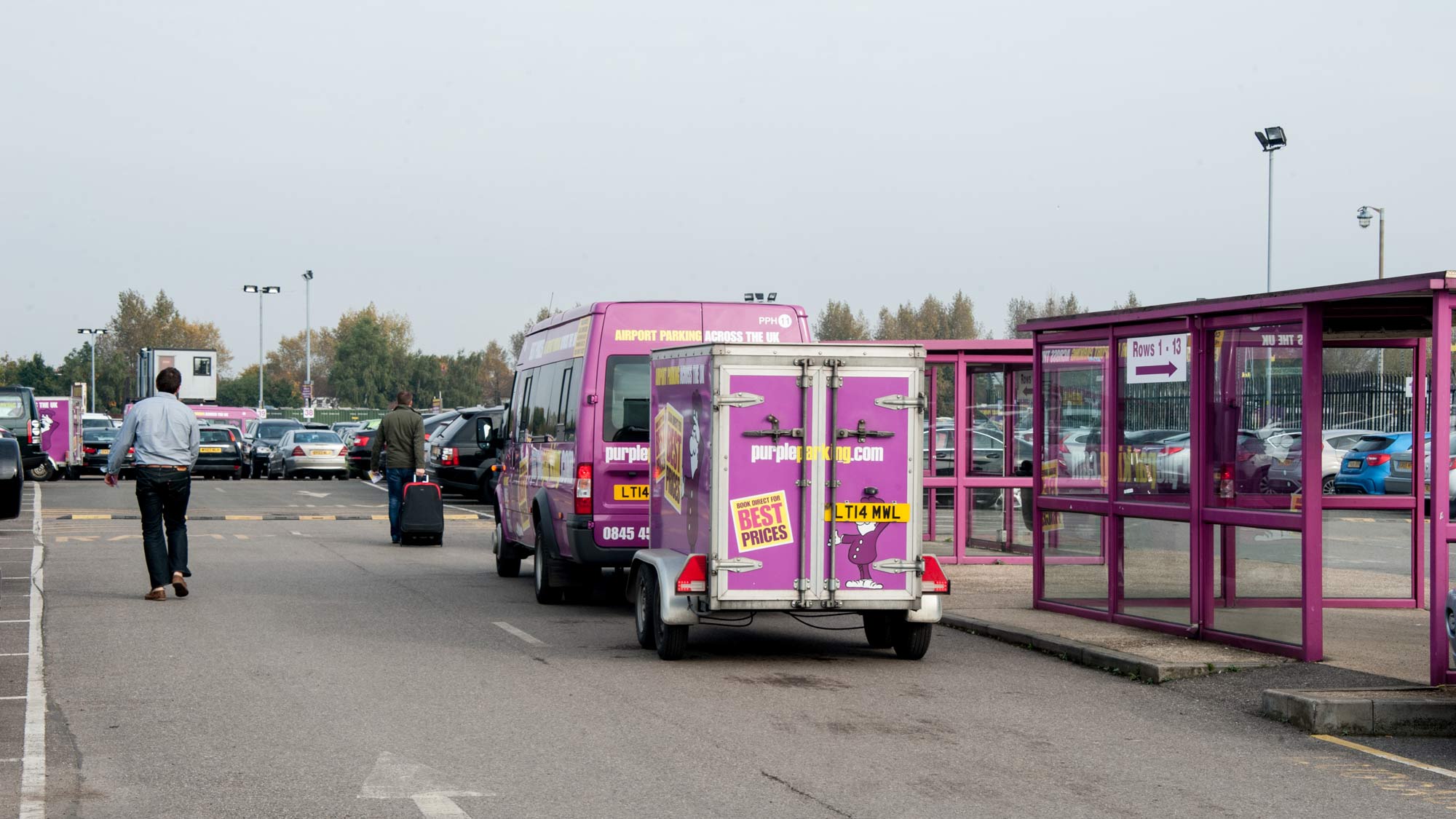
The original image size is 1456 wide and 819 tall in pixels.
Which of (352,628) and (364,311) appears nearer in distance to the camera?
(352,628)

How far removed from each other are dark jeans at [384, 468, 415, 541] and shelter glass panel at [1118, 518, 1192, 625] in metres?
11.5

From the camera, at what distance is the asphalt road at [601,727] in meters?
6.68

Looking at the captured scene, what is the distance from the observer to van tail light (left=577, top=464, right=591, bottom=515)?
1292cm

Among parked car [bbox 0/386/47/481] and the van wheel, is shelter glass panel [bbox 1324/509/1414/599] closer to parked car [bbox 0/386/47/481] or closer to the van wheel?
the van wheel

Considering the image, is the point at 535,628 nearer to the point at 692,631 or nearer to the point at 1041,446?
the point at 692,631

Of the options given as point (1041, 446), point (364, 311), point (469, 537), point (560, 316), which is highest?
point (364, 311)

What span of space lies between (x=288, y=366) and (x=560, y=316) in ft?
431

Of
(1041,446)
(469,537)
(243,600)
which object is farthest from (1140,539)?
(469,537)

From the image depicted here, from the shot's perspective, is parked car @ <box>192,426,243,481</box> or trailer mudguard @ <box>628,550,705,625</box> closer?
trailer mudguard @ <box>628,550,705,625</box>

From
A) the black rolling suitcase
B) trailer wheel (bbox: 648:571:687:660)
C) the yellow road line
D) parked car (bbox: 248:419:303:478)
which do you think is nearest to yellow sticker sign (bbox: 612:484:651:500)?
trailer wheel (bbox: 648:571:687:660)

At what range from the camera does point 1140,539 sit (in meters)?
12.2

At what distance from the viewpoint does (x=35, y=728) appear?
805 centimetres

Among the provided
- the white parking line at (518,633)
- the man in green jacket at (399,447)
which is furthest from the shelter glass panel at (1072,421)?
the man in green jacket at (399,447)

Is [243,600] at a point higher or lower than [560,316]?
lower
